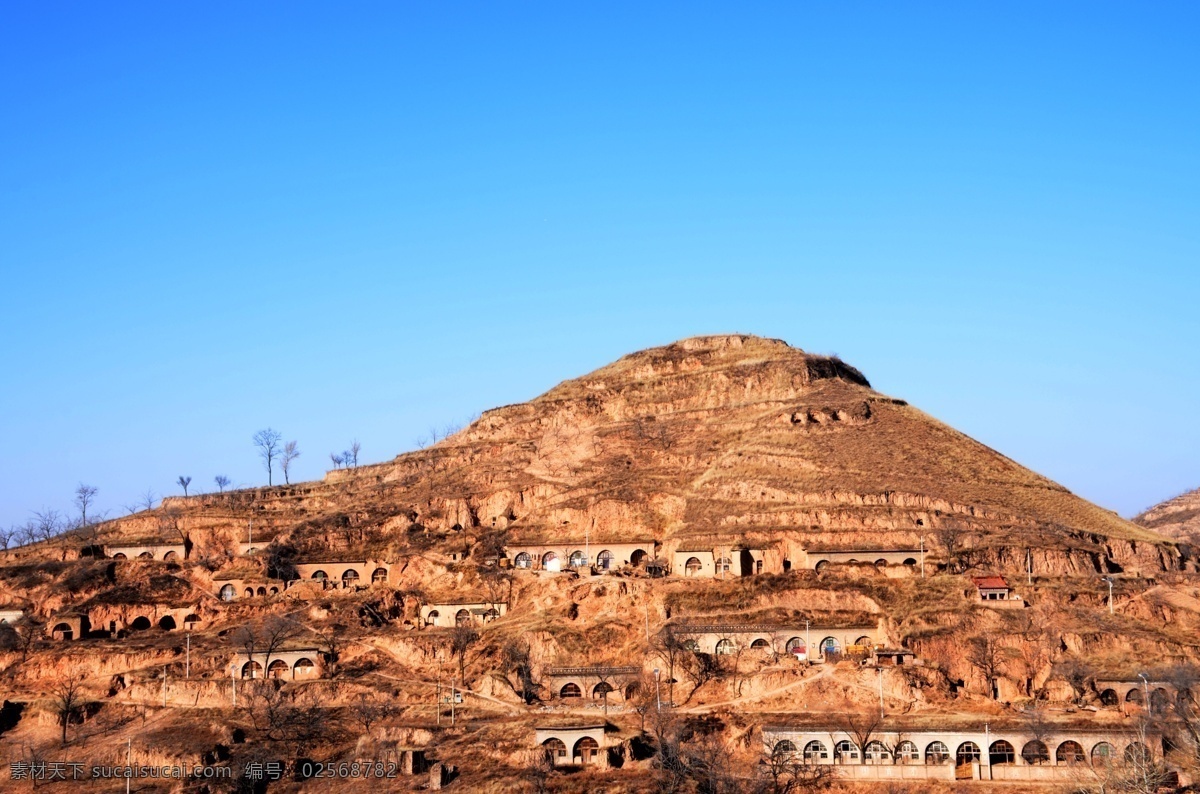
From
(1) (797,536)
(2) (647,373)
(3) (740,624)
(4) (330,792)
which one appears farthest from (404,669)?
(2) (647,373)

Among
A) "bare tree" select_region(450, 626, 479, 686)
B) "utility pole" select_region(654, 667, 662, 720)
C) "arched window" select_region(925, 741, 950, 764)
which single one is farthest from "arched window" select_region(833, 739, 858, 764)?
"bare tree" select_region(450, 626, 479, 686)

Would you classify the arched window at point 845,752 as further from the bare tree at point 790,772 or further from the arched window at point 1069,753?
the arched window at point 1069,753

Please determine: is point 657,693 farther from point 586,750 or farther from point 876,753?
point 876,753

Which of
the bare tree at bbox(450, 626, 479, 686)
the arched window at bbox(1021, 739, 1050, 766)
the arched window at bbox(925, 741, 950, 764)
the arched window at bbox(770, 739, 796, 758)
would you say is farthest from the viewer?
the bare tree at bbox(450, 626, 479, 686)

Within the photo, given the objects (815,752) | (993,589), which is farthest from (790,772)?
(993,589)

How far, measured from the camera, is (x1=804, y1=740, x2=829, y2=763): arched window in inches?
3575

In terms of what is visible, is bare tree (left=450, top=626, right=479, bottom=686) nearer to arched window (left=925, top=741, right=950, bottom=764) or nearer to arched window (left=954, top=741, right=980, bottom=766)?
arched window (left=925, top=741, right=950, bottom=764)

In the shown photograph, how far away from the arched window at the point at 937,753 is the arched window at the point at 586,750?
800 inches

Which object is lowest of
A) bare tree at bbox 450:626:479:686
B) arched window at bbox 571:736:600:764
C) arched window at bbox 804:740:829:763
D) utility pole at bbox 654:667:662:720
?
arched window at bbox 804:740:829:763

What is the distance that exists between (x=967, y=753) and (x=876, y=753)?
5449mm

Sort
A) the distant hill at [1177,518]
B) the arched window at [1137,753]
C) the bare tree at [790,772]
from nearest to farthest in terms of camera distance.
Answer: the arched window at [1137,753], the bare tree at [790,772], the distant hill at [1177,518]

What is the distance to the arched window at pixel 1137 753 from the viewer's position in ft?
279

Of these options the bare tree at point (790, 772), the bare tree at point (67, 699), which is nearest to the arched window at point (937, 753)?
the bare tree at point (790, 772)

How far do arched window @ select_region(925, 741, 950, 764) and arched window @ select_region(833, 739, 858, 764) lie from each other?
431cm
